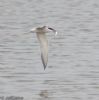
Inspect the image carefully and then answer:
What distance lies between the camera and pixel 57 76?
1186cm

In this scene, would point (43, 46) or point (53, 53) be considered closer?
point (43, 46)

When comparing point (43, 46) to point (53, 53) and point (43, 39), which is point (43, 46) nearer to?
point (43, 39)

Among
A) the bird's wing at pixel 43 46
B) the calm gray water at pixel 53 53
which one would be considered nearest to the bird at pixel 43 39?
the bird's wing at pixel 43 46

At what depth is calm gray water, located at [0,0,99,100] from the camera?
442 inches

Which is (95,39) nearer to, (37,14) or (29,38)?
(29,38)

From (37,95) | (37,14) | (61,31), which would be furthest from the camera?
(37,14)

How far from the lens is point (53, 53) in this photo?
44.3 ft

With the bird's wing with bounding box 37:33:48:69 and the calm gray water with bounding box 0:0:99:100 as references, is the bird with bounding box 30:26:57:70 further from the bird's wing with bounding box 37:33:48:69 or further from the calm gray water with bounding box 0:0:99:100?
the calm gray water with bounding box 0:0:99:100

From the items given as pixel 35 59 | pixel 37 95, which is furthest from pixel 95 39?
pixel 37 95

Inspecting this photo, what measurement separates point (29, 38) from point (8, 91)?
387 centimetres

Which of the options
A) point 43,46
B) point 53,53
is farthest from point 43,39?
point 53,53

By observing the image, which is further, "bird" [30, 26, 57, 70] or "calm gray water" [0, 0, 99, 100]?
"bird" [30, 26, 57, 70]

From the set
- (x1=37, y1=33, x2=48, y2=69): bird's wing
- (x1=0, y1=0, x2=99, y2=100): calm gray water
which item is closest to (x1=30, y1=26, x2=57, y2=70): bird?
(x1=37, y1=33, x2=48, y2=69): bird's wing

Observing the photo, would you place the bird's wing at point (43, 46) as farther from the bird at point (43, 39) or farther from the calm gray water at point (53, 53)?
the calm gray water at point (53, 53)
